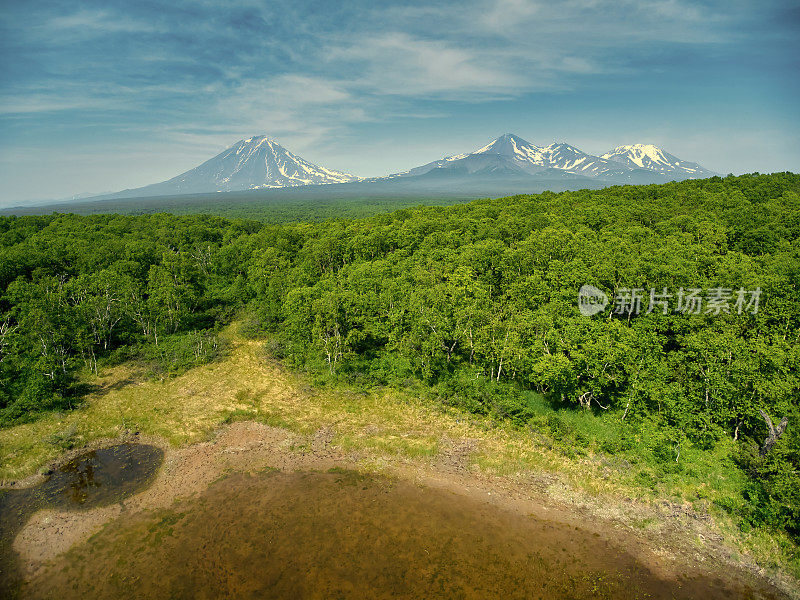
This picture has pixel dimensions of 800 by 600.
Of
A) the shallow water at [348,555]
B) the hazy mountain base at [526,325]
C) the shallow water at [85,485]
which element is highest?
the hazy mountain base at [526,325]

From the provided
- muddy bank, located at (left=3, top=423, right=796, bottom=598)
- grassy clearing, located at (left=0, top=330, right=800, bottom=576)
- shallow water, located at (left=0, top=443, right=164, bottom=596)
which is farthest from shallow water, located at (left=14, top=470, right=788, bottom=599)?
grassy clearing, located at (left=0, top=330, right=800, bottom=576)

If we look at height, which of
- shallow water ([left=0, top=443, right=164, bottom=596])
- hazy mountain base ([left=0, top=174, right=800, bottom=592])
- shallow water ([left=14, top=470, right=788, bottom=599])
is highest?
hazy mountain base ([left=0, top=174, right=800, bottom=592])

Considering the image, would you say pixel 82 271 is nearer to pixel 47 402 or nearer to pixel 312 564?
pixel 47 402

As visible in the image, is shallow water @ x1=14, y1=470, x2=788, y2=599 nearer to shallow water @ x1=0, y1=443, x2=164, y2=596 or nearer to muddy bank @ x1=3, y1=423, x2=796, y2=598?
muddy bank @ x1=3, y1=423, x2=796, y2=598

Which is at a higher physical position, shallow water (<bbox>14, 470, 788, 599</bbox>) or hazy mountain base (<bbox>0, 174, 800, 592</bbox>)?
hazy mountain base (<bbox>0, 174, 800, 592</bbox>)

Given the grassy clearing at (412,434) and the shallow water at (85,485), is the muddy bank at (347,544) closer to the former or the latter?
the shallow water at (85,485)

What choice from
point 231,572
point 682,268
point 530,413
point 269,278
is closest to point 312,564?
point 231,572

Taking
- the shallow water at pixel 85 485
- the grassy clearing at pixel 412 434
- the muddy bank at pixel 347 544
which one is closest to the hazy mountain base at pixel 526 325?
the grassy clearing at pixel 412 434
